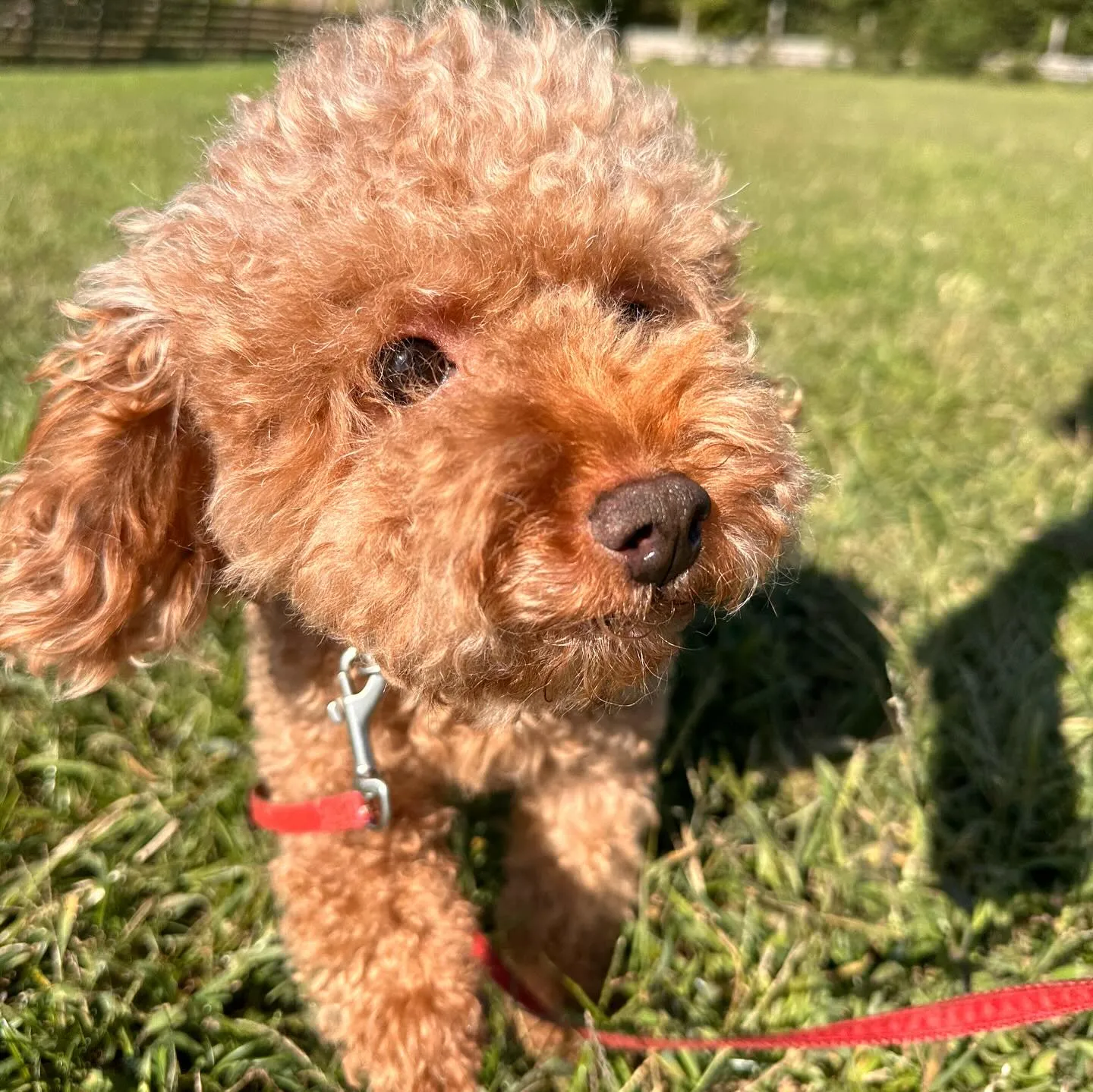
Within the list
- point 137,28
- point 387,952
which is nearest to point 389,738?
point 387,952

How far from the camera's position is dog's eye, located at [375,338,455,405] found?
4.73 ft

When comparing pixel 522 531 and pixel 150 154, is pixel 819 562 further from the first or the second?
pixel 150 154

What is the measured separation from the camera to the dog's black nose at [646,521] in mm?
1216

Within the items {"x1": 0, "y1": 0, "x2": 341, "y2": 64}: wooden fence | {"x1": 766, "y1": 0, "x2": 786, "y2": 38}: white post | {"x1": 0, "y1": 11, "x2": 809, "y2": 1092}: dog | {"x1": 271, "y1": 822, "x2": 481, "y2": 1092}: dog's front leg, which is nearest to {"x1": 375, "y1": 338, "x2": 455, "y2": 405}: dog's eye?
{"x1": 0, "y1": 11, "x2": 809, "y2": 1092}: dog

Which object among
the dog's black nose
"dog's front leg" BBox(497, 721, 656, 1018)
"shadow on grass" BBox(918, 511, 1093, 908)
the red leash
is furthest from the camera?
"shadow on grass" BBox(918, 511, 1093, 908)

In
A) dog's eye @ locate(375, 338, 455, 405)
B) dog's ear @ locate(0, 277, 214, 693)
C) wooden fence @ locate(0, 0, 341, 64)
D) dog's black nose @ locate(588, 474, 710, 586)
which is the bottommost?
wooden fence @ locate(0, 0, 341, 64)

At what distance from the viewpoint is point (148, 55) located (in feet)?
83.5

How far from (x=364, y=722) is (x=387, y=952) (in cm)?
39

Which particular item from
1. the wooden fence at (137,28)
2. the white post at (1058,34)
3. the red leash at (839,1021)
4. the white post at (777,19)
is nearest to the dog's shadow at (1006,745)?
the red leash at (839,1021)

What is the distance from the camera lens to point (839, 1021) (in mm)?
1698

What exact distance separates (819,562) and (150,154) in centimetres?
843

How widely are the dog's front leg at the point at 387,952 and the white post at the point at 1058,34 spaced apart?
65.0ft

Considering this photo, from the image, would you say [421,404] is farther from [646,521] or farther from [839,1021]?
[839,1021]

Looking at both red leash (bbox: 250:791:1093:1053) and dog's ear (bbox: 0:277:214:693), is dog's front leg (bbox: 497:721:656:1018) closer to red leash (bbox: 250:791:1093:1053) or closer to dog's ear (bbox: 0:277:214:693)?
red leash (bbox: 250:791:1093:1053)
